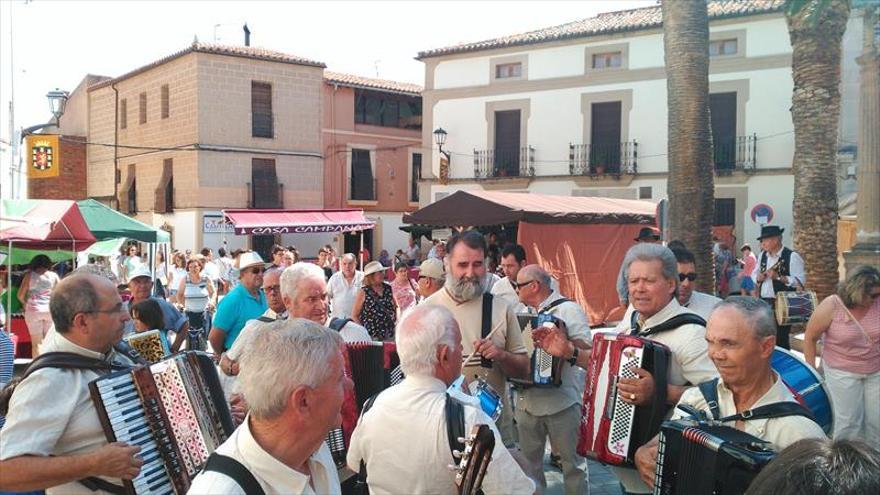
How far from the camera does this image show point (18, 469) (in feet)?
8.58

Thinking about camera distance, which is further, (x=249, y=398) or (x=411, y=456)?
(x=411, y=456)

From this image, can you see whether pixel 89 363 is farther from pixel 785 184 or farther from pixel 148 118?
pixel 148 118

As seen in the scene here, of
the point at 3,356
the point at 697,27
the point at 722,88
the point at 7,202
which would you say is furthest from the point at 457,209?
the point at 722,88

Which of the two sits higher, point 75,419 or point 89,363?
point 89,363

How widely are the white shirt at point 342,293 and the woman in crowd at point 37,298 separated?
359 cm

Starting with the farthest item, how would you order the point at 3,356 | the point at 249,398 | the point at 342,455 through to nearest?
the point at 3,356 → the point at 342,455 → the point at 249,398

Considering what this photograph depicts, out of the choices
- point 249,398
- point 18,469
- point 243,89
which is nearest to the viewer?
point 249,398

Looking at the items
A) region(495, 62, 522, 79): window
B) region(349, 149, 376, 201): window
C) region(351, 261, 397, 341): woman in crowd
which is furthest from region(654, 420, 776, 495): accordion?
region(349, 149, 376, 201): window

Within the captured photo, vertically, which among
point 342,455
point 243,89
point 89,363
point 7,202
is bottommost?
point 342,455

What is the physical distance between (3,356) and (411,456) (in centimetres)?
362

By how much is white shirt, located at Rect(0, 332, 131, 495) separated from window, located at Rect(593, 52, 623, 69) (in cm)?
2534

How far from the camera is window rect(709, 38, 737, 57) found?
2412 centimetres

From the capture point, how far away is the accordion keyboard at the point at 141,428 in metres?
2.71

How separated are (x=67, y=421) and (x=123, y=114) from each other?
122ft
